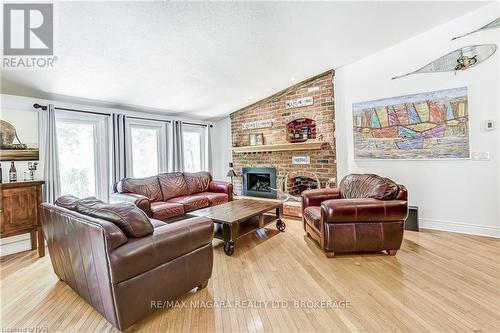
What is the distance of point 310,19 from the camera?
265 cm

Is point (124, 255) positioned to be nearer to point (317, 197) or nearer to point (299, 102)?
point (317, 197)

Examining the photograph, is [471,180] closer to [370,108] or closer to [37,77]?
[370,108]

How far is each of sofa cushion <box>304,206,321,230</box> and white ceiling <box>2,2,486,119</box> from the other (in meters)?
2.17

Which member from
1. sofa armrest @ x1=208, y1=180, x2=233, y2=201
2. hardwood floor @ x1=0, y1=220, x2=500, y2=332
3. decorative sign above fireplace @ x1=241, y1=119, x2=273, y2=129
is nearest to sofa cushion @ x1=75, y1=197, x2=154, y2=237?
hardwood floor @ x1=0, y1=220, x2=500, y2=332

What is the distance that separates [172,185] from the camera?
433 cm

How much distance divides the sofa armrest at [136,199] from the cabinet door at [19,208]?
95cm

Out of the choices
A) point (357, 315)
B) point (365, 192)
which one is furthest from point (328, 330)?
point (365, 192)

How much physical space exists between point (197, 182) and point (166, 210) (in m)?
1.30

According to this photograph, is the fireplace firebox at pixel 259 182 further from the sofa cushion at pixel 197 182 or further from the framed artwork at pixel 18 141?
the framed artwork at pixel 18 141

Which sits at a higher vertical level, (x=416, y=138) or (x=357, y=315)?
(x=416, y=138)

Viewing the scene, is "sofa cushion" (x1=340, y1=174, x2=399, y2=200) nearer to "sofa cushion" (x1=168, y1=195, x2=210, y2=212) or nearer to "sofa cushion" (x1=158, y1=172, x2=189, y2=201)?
"sofa cushion" (x1=168, y1=195, x2=210, y2=212)

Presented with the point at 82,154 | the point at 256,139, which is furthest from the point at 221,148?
the point at 82,154

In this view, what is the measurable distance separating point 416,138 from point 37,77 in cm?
511

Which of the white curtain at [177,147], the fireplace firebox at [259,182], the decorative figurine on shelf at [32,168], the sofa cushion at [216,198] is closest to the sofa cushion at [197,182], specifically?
the sofa cushion at [216,198]
